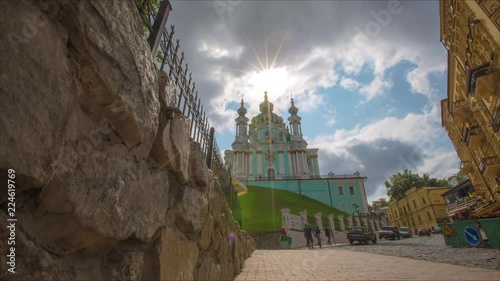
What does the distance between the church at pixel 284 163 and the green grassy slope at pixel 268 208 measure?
6472 mm

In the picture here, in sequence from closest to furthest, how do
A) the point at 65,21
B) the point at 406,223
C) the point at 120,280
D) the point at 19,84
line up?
1. the point at 19,84
2. the point at 65,21
3. the point at 120,280
4. the point at 406,223

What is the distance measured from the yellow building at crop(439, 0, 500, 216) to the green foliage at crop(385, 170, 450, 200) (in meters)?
39.8

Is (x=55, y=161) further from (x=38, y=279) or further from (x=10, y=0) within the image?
(x=10, y=0)

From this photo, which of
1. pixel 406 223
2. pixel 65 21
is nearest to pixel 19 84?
pixel 65 21

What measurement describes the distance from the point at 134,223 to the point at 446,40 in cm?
2292

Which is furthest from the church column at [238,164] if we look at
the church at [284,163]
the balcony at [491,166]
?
the balcony at [491,166]

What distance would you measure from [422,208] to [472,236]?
142 ft

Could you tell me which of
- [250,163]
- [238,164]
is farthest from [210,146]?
[250,163]

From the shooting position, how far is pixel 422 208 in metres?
47.8

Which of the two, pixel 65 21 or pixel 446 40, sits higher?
pixel 446 40

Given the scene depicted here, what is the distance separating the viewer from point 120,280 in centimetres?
140

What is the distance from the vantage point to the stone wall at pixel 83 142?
89cm

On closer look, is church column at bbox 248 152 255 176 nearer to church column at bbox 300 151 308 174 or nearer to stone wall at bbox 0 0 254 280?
church column at bbox 300 151 308 174

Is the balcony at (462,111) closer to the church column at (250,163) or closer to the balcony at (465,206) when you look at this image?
the balcony at (465,206)
